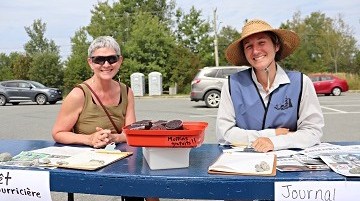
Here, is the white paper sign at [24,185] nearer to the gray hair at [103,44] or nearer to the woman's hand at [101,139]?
the woman's hand at [101,139]

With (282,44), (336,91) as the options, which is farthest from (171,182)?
(336,91)

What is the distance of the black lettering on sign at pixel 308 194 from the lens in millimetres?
1629

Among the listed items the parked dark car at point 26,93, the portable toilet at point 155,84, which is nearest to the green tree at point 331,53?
the portable toilet at point 155,84

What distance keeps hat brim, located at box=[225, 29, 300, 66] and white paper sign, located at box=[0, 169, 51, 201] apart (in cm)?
135

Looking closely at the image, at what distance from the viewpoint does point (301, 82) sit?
98.3 inches

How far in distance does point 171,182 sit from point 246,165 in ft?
1.07

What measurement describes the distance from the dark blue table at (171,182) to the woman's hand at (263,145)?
37 centimetres

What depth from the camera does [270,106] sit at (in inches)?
96.3

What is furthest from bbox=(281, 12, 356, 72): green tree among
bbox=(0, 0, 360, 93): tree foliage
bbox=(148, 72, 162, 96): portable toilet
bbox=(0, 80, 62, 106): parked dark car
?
bbox=(0, 80, 62, 106): parked dark car

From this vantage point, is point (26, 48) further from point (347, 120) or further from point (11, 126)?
point (347, 120)

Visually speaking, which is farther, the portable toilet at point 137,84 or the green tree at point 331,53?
the green tree at point 331,53

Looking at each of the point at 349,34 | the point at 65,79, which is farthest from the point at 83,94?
the point at 349,34

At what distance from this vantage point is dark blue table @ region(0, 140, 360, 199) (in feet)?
5.42

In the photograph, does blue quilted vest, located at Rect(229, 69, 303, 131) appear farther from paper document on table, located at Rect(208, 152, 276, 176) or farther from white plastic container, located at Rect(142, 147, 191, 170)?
white plastic container, located at Rect(142, 147, 191, 170)
